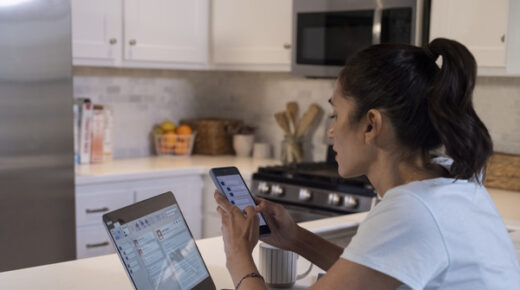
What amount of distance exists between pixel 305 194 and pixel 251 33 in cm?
106

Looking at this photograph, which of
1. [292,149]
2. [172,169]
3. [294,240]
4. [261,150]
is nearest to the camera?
[294,240]

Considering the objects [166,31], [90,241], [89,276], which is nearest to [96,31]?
[166,31]

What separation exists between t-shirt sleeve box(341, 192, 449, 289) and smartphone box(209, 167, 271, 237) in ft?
1.23

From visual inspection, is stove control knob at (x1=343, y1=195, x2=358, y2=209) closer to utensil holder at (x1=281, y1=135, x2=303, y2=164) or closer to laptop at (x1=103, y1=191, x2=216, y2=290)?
utensil holder at (x1=281, y1=135, x2=303, y2=164)

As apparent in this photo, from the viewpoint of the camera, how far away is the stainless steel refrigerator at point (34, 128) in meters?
2.98

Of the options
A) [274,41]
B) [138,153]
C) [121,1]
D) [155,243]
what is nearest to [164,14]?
[121,1]

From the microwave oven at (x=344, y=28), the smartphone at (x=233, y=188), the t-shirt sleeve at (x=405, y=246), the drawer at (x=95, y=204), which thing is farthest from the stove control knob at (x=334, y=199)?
the t-shirt sleeve at (x=405, y=246)

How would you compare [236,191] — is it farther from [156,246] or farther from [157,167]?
[157,167]

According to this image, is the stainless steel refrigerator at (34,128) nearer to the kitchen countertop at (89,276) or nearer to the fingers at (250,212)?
the kitchen countertop at (89,276)

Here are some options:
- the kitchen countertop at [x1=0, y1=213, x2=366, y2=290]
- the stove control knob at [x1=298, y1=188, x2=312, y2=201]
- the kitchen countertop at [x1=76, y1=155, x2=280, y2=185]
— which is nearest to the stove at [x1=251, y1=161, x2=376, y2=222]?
the stove control knob at [x1=298, y1=188, x2=312, y2=201]

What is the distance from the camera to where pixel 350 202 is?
3365 millimetres

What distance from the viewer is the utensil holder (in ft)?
13.8

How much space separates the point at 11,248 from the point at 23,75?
74 centimetres

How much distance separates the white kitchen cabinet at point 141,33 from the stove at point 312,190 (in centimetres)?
87
